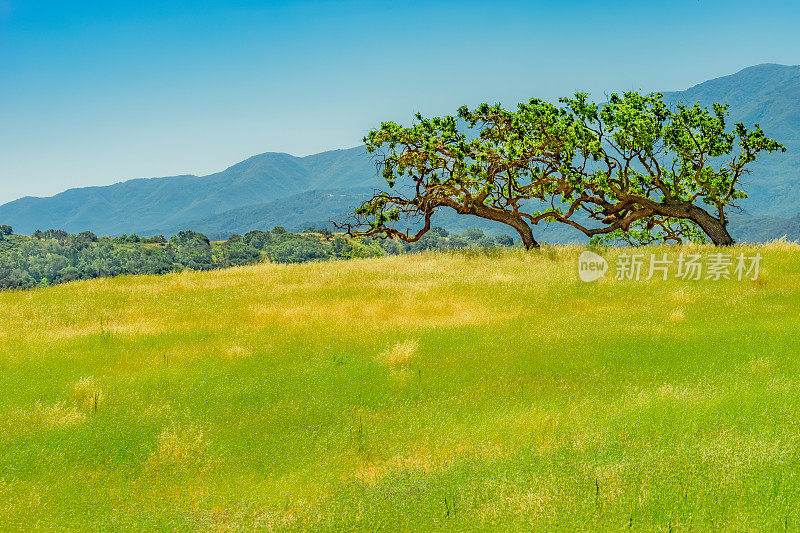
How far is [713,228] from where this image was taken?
28.1 meters

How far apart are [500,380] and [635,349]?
11.5 feet

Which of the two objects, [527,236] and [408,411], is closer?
[408,411]

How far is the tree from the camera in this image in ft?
87.5

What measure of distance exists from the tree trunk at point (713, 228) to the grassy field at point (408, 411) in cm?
1111

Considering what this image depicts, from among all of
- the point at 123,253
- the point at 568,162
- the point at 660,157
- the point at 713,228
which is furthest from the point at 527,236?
the point at 123,253

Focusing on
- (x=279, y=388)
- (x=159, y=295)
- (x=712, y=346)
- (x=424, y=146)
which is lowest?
(x=712, y=346)

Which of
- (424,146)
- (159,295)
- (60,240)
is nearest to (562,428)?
(159,295)

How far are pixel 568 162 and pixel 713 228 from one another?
26.2 feet

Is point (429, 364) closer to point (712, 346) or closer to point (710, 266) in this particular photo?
point (712, 346)

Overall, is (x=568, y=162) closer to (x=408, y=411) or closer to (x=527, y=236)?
(x=527, y=236)

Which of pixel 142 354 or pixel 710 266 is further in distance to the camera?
pixel 710 266

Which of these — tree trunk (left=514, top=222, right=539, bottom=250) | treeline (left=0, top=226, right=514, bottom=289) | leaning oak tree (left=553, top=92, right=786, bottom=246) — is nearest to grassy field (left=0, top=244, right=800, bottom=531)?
leaning oak tree (left=553, top=92, right=786, bottom=246)

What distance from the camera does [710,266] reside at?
20750mm

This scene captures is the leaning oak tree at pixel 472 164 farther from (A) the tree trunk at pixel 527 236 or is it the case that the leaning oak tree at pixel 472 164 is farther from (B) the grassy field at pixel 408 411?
(B) the grassy field at pixel 408 411
